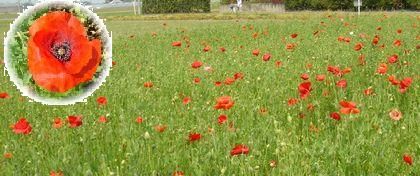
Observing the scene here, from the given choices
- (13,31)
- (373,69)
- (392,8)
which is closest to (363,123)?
(13,31)

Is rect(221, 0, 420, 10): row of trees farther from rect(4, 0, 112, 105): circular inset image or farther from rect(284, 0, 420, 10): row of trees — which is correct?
rect(4, 0, 112, 105): circular inset image

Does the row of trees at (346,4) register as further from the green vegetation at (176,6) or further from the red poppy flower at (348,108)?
the red poppy flower at (348,108)

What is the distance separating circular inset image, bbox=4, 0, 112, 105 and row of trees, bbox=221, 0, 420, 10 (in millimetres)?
37623

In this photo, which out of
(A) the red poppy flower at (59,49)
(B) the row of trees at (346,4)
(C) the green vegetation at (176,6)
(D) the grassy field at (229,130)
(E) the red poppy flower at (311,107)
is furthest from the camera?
(C) the green vegetation at (176,6)

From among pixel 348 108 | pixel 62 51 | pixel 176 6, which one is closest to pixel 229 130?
pixel 348 108

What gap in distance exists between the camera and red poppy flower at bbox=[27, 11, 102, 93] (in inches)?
111

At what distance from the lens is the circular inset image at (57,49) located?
9.35 ft

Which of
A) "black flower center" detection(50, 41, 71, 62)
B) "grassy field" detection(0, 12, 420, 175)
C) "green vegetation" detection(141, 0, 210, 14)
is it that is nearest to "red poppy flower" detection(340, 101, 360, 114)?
"grassy field" detection(0, 12, 420, 175)

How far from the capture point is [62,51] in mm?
2908

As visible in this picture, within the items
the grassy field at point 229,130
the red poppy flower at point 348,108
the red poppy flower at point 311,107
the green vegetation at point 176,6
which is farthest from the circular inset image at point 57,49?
the green vegetation at point 176,6

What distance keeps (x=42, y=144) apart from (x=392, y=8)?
36.9 m

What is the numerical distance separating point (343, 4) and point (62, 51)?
39.9 meters

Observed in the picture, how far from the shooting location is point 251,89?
6.60 m

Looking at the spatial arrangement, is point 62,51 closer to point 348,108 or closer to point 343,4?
point 348,108
